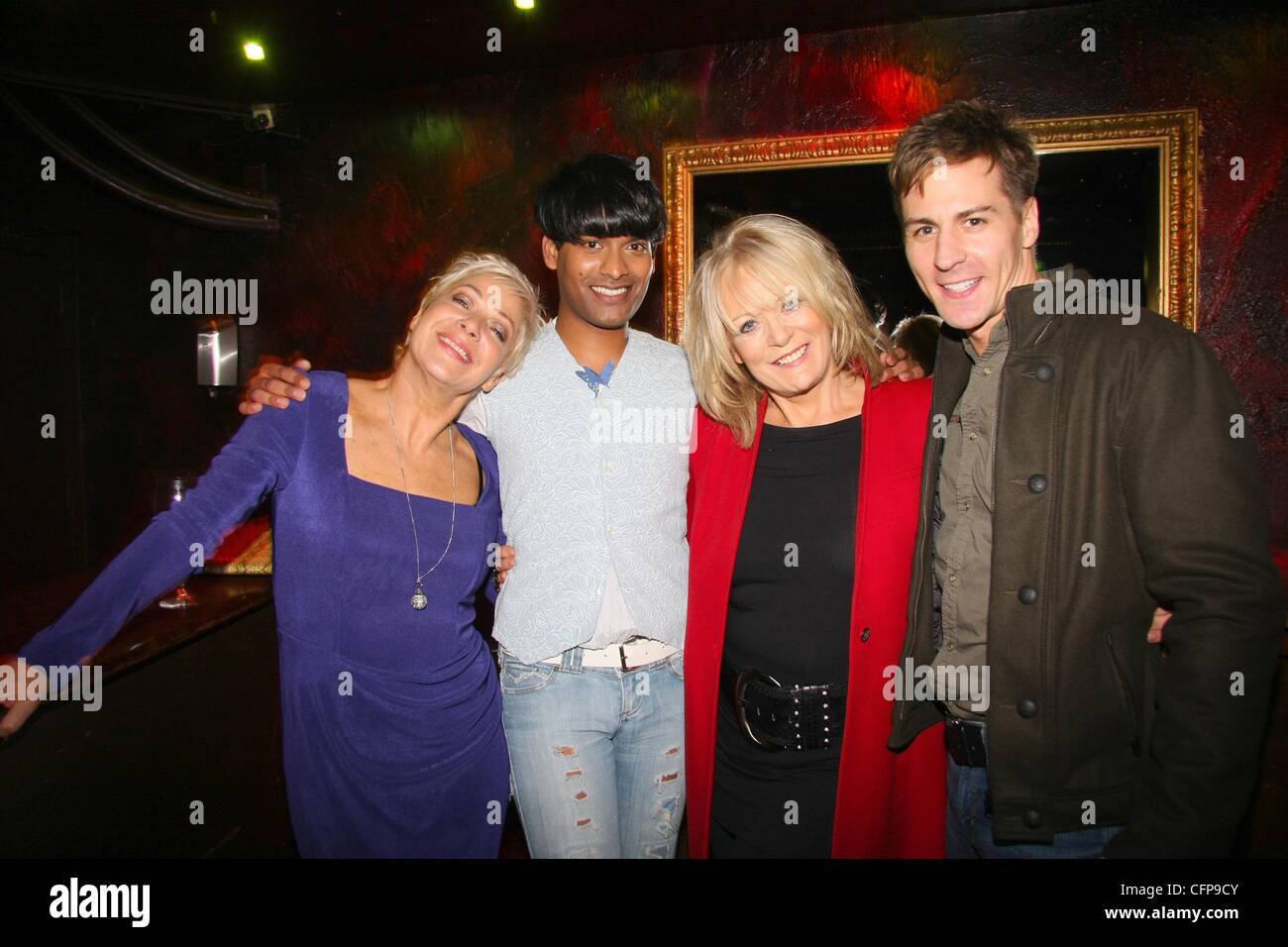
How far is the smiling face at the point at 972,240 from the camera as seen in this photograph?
1388 mm

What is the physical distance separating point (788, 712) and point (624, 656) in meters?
0.42

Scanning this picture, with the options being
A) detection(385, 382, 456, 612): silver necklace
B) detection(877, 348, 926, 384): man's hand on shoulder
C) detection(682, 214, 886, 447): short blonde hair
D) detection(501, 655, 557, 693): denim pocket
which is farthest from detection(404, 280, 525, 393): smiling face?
detection(877, 348, 926, 384): man's hand on shoulder

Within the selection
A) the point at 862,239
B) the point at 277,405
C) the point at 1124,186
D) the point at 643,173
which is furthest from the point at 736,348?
the point at 1124,186

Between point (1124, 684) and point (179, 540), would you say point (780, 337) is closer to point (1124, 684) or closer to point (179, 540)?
point (1124, 684)

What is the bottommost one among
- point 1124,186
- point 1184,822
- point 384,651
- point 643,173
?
point 1184,822

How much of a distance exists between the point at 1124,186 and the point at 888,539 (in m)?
2.32

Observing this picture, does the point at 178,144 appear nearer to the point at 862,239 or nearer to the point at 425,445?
the point at 425,445

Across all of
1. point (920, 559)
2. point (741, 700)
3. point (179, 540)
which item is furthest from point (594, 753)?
point (179, 540)

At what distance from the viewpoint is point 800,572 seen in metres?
1.67

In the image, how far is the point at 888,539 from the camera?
162 cm

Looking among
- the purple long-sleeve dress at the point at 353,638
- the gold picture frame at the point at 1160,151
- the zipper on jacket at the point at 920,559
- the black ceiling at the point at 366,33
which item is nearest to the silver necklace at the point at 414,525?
the purple long-sleeve dress at the point at 353,638

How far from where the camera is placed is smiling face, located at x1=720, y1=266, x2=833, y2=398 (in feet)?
5.53

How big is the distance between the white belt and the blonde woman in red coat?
0.09 meters

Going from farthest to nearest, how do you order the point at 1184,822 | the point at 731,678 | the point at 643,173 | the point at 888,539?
the point at 643,173 → the point at 731,678 → the point at 888,539 → the point at 1184,822
